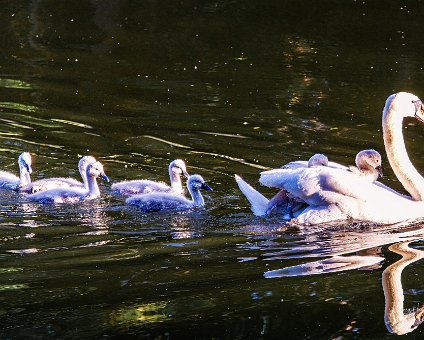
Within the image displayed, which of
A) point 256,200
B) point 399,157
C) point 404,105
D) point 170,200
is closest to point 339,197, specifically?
point 256,200

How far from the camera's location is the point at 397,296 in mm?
6180

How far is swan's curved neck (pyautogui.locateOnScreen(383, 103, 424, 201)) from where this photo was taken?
9.21 meters

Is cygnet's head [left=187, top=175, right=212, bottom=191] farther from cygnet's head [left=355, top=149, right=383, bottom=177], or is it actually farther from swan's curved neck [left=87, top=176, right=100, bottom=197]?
cygnet's head [left=355, top=149, right=383, bottom=177]

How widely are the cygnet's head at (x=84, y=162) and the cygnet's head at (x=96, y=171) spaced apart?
0.10 m

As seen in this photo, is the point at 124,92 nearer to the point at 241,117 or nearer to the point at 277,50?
the point at 241,117

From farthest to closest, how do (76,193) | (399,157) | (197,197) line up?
(76,193)
(197,197)
(399,157)

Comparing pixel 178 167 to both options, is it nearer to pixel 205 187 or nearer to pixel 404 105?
pixel 205 187

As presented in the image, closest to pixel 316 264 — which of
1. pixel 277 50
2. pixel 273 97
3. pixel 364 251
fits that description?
pixel 364 251

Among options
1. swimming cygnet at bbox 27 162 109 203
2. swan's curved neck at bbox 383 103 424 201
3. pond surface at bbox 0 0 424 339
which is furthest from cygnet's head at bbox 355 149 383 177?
swimming cygnet at bbox 27 162 109 203

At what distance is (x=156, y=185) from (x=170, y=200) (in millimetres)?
650

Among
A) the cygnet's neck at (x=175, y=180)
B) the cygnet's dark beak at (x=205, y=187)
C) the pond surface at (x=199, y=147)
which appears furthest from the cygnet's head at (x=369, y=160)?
the cygnet's neck at (x=175, y=180)

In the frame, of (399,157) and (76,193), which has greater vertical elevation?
(76,193)

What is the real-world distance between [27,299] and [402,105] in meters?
4.42

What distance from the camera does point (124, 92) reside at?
14.2 m
